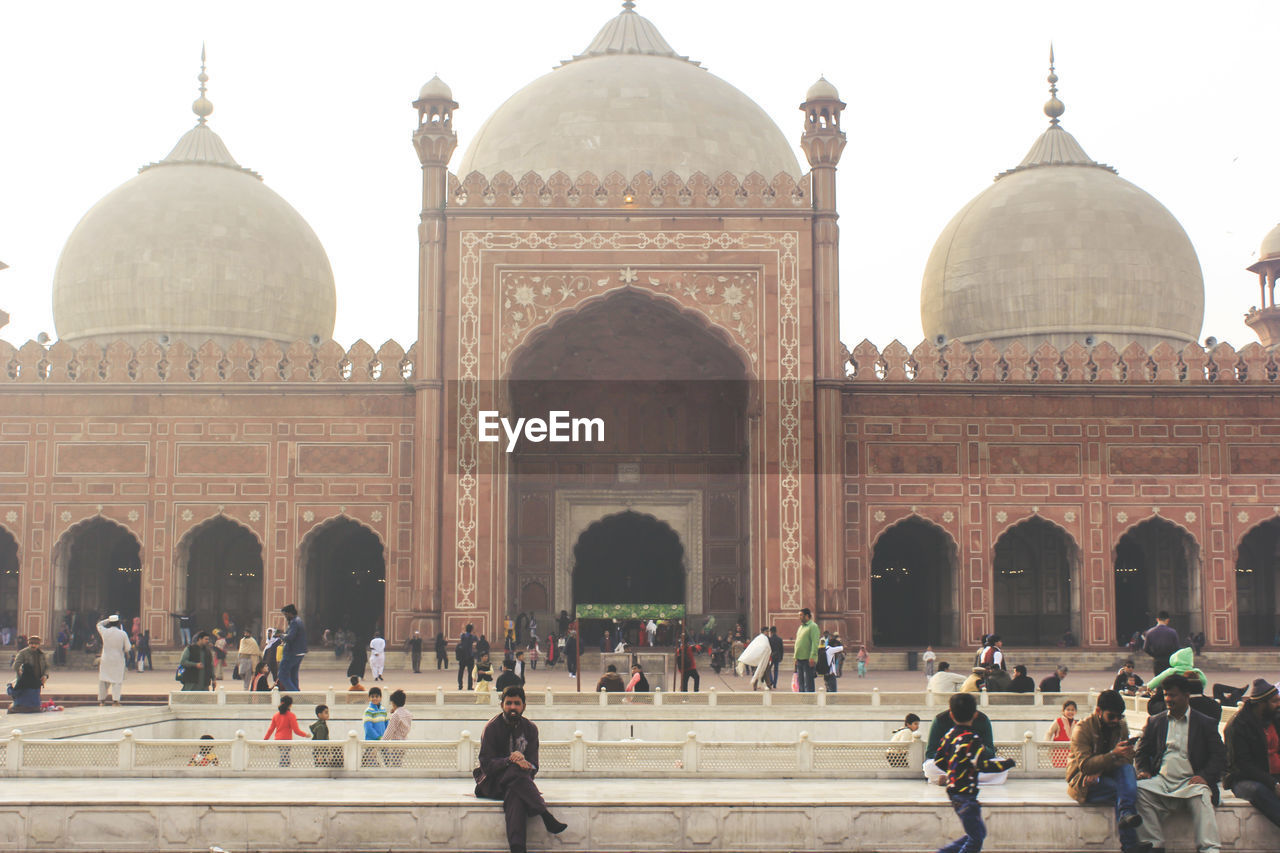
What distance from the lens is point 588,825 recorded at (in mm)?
6609

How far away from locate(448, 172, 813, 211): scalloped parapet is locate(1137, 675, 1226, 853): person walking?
12948mm

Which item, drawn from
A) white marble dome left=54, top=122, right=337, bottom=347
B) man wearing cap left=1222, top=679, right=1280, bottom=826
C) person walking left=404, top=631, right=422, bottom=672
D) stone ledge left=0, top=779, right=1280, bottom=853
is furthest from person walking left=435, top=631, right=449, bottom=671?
man wearing cap left=1222, top=679, right=1280, bottom=826

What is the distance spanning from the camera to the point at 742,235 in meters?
18.4

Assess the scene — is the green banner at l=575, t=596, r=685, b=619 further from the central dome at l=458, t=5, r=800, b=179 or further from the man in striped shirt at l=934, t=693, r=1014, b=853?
the man in striped shirt at l=934, t=693, r=1014, b=853

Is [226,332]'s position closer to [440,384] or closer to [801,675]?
[440,384]

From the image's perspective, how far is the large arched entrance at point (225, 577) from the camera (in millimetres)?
20203

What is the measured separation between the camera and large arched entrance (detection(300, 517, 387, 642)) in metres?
21.1

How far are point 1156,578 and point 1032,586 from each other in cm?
179

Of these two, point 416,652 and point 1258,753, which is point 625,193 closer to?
point 416,652

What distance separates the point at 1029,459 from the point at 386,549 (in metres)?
8.90

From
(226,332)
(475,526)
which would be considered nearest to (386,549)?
(475,526)

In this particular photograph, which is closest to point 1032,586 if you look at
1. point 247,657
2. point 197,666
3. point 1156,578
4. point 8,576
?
point 1156,578

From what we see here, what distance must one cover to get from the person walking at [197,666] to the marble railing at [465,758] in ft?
11.3

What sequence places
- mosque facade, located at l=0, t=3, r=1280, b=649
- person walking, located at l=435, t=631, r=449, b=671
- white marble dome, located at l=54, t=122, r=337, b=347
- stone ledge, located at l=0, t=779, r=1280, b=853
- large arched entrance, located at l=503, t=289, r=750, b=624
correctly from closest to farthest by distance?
1. stone ledge, located at l=0, t=779, r=1280, b=853
2. person walking, located at l=435, t=631, r=449, b=671
3. mosque facade, located at l=0, t=3, r=1280, b=649
4. large arched entrance, located at l=503, t=289, r=750, b=624
5. white marble dome, located at l=54, t=122, r=337, b=347
